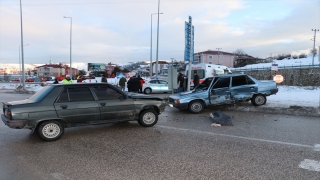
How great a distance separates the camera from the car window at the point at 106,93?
6.72 metres

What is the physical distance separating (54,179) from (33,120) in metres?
2.50

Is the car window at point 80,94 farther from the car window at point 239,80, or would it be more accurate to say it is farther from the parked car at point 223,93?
the car window at point 239,80

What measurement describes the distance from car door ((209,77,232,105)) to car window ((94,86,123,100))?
4845 millimetres

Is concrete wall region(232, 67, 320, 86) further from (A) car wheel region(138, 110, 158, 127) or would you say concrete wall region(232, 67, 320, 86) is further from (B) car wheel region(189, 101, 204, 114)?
(A) car wheel region(138, 110, 158, 127)

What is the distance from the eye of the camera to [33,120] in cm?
579

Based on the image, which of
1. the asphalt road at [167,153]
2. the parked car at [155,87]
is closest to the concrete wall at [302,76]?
the parked car at [155,87]

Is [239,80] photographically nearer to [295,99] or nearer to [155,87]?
[295,99]

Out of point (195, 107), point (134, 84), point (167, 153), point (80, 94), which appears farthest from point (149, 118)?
point (134, 84)

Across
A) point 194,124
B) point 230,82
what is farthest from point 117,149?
point 230,82

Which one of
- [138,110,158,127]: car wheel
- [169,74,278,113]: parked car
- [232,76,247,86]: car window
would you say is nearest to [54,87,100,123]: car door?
[138,110,158,127]: car wheel

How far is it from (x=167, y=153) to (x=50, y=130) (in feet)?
10.1

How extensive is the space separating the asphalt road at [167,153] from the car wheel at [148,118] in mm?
222

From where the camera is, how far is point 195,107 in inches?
404

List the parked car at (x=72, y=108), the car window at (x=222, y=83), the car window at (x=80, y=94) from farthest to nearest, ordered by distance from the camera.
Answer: the car window at (x=222, y=83) < the car window at (x=80, y=94) < the parked car at (x=72, y=108)
